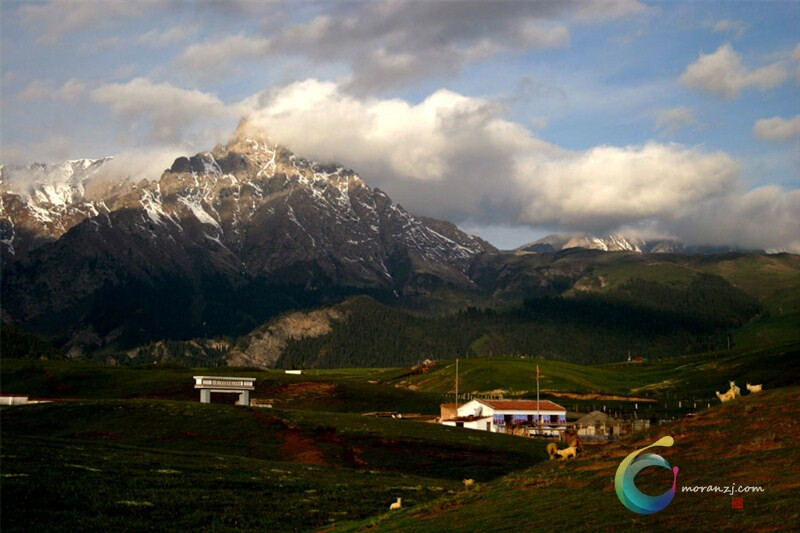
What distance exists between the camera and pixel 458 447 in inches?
4493

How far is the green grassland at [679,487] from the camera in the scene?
34219 millimetres

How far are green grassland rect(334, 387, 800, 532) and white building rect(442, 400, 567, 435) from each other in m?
102

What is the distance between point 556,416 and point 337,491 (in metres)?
111

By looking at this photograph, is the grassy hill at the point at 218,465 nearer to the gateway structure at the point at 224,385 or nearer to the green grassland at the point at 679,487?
the green grassland at the point at 679,487

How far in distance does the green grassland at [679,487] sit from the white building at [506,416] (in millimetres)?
102201

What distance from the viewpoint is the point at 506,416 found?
170875 millimetres

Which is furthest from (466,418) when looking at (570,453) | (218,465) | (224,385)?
(570,453)

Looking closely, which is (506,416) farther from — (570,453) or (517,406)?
(570,453)

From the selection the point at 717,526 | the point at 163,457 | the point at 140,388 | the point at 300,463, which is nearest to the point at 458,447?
the point at 300,463

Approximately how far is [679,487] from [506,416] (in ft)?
435

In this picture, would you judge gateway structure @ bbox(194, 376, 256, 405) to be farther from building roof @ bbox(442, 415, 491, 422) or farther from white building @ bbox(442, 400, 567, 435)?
building roof @ bbox(442, 415, 491, 422)

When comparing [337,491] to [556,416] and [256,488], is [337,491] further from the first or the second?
[556,416]

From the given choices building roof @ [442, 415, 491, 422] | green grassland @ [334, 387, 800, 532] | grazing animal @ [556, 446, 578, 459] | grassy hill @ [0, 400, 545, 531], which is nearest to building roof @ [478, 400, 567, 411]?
building roof @ [442, 415, 491, 422]

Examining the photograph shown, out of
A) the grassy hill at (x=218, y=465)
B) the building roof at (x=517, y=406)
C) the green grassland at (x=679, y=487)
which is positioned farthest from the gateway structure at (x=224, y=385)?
the green grassland at (x=679, y=487)
